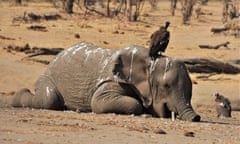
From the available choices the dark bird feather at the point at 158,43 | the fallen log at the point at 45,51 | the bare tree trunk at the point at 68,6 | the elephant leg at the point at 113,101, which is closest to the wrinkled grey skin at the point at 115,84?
the elephant leg at the point at 113,101

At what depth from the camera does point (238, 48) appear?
27672 mm

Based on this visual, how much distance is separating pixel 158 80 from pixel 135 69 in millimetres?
493

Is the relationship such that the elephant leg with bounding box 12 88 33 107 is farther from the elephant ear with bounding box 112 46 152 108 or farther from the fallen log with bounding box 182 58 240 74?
the fallen log with bounding box 182 58 240 74

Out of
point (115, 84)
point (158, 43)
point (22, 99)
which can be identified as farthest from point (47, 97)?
point (158, 43)

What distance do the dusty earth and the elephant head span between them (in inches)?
21.5

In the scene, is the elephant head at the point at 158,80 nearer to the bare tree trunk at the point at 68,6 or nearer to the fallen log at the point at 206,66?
the fallen log at the point at 206,66

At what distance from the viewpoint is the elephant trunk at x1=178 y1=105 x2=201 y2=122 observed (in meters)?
13.6

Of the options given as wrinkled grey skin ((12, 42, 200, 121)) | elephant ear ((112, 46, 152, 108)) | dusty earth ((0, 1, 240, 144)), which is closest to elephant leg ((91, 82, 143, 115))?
wrinkled grey skin ((12, 42, 200, 121))

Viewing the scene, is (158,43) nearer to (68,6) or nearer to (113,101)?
(113,101)

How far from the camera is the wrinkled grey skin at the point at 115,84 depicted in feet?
46.2

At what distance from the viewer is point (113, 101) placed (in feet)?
47.3

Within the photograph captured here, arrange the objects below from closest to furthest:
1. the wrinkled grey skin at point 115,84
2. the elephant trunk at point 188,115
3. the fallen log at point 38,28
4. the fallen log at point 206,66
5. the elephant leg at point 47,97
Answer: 1. the elephant trunk at point 188,115
2. the wrinkled grey skin at point 115,84
3. the elephant leg at point 47,97
4. the fallen log at point 206,66
5. the fallen log at point 38,28

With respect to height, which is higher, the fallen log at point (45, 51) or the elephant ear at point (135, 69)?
the elephant ear at point (135, 69)

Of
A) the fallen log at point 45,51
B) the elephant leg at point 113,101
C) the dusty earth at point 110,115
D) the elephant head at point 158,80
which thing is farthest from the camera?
the fallen log at point 45,51
